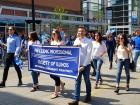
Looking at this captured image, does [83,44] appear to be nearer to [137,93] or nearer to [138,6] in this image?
[137,93]

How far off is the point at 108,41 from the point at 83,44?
9321 millimetres

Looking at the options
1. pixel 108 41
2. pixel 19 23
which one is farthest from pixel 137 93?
pixel 19 23

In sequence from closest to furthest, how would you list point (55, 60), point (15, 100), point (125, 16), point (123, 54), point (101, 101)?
point (101, 101) → point (15, 100) → point (55, 60) → point (123, 54) → point (125, 16)

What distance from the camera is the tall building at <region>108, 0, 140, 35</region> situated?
69625mm

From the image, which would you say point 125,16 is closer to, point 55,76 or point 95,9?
point 95,9

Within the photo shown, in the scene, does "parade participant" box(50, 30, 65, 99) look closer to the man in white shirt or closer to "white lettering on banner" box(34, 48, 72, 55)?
"white lettering on banner" box(34, 48, 72, 55)

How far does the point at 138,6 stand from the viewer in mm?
72750

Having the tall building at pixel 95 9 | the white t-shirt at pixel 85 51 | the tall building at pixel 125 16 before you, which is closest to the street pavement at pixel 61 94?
the white t-shirt at pixel 85 51

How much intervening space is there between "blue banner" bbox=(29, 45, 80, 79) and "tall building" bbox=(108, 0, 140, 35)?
195 ft

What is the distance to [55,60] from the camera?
961 centimetres

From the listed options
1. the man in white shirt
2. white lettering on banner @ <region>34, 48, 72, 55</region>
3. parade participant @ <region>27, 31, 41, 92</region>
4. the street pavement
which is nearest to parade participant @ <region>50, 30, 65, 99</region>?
the street pavement

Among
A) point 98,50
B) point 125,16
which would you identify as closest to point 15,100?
point 98,50

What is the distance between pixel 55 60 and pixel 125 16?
2442 inches

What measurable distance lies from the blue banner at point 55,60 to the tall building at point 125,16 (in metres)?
59.5
